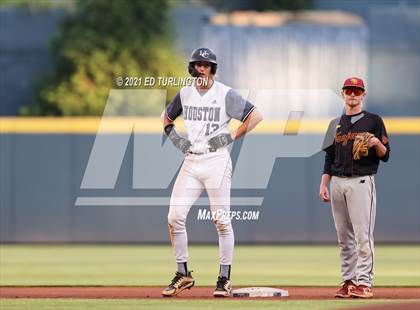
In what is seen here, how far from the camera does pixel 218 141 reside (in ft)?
35.1

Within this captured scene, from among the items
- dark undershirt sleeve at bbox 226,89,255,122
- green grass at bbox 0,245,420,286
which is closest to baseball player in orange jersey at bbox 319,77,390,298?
dark undershirt sleeve at bbox 226,89,255,122

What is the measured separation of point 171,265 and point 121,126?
424 cm

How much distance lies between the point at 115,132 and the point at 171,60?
1595 cm

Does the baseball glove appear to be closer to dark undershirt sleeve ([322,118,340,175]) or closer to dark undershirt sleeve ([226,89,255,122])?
dark undershirt sleeve ([322,118,340,175])

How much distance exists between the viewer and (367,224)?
417 inches

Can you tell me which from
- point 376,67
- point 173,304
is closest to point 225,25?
point 376,67

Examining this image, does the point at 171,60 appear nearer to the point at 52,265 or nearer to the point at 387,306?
the point at 52,265

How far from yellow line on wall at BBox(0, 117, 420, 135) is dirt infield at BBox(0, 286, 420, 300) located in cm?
730

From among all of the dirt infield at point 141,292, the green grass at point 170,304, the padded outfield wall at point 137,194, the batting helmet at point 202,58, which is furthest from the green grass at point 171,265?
the batting helmet at point 202,58

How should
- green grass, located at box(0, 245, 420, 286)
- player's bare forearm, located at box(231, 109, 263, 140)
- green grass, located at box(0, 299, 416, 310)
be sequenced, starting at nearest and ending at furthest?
green grass, located at box(0, 299, 416, 310) → player's bare forearm, located at box(231, 109, 263, 140) → green grass, located at box(0, 245, 420, 286)

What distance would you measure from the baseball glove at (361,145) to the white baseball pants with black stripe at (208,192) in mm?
1017

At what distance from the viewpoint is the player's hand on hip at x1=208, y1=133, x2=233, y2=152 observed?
10688mm

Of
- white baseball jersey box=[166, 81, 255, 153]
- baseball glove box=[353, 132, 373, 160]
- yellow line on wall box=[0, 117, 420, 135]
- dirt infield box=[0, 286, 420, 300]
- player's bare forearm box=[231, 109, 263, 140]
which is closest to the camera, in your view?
baseball glove box=[353, 132, 373, 160]

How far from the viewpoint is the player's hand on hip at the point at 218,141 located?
10688 millimetres
